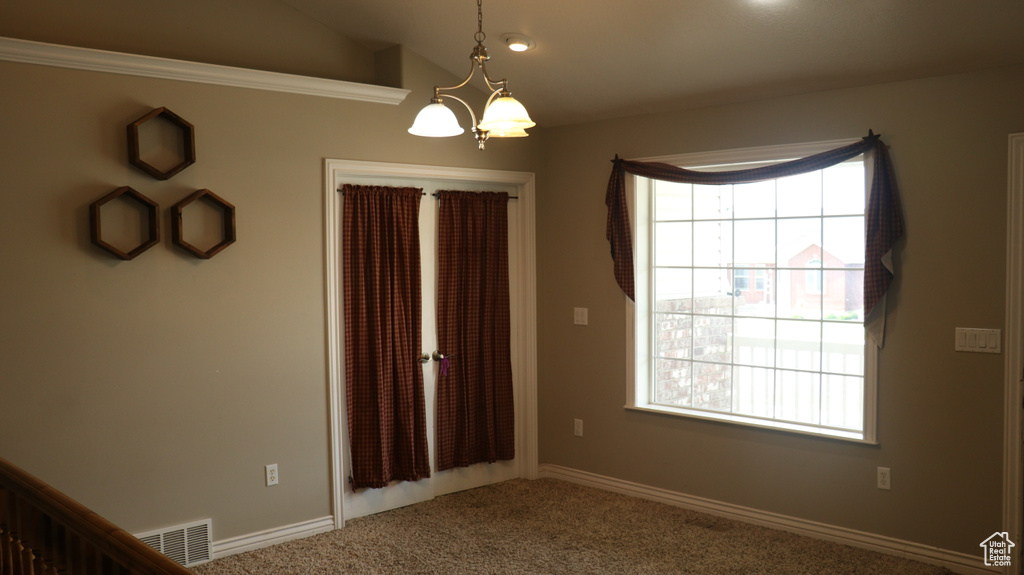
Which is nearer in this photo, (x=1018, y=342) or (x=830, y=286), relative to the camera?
(x=1018, y=342)

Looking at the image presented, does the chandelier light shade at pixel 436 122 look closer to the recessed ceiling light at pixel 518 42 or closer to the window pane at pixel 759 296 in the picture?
the recessed ceiling light at pixel 518 42

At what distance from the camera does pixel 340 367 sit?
4066 millimetres

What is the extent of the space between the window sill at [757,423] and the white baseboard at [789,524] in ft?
1.57

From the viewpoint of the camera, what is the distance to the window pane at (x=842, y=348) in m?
3.71

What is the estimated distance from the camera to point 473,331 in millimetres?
4582

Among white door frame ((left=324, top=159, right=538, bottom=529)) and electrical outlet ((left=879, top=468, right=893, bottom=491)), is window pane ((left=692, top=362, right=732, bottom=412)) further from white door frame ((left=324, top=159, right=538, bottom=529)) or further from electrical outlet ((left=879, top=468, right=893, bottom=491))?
white door frame ((left=324, top=159, right=538, bottom=529))

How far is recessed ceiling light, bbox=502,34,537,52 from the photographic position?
3709 millimetres

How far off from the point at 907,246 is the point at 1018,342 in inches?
24.9

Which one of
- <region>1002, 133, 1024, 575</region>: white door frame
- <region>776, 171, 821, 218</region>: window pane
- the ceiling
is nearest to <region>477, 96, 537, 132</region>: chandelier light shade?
the ceiling

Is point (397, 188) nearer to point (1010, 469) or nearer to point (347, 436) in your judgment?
point (347, 436)

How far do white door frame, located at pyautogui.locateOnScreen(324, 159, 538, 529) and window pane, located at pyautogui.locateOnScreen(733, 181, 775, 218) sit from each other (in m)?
1.35

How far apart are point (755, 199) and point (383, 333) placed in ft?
7.53

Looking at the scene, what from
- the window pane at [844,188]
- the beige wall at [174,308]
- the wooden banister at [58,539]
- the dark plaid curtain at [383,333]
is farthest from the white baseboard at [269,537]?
the window pane at [844,188]

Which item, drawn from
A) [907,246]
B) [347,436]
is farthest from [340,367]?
[907,246]
